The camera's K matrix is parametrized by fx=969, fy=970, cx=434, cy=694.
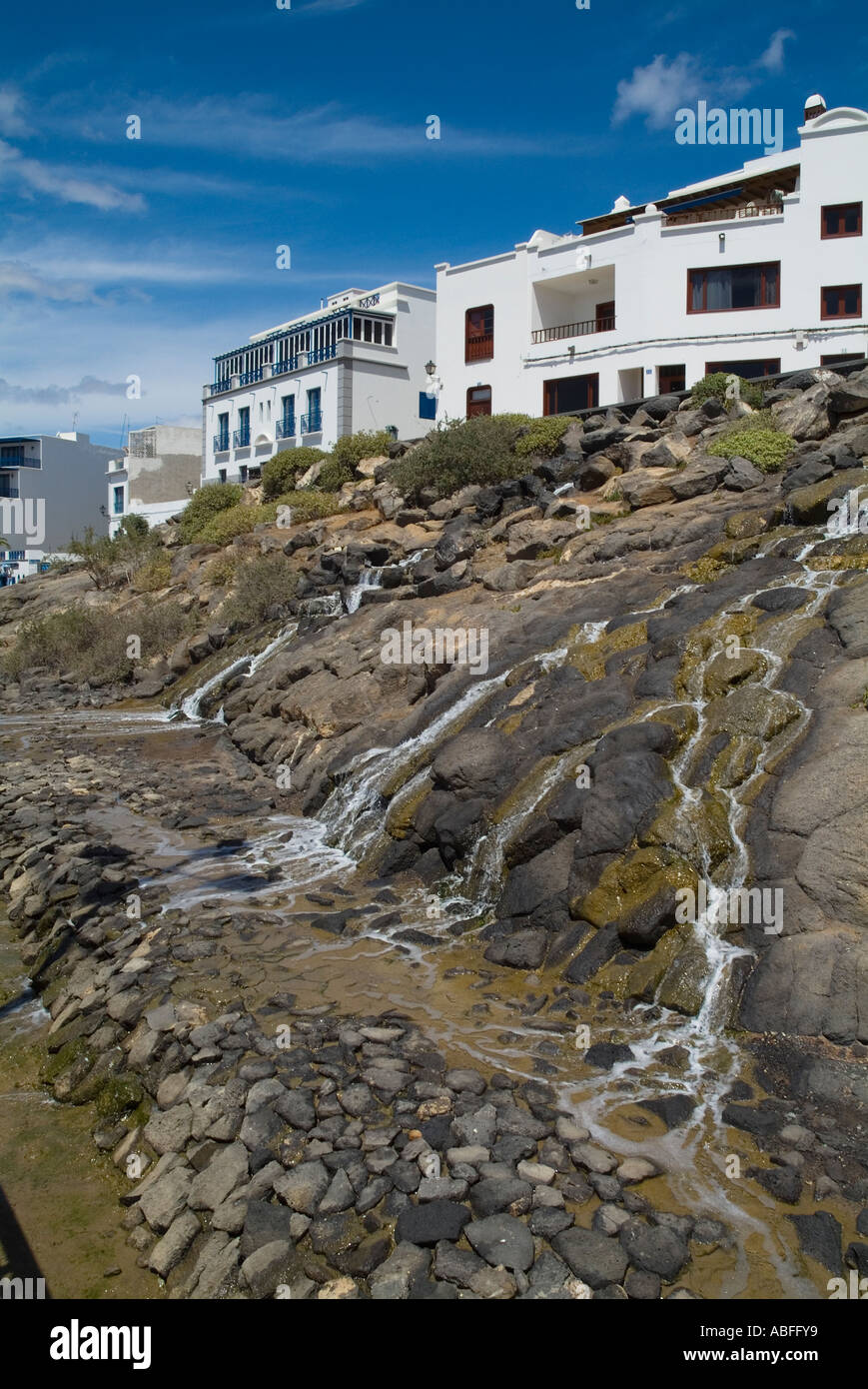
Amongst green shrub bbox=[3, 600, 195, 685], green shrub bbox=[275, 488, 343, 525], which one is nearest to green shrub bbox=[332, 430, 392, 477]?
green shrub bbox=[275, 488, 343, 525]

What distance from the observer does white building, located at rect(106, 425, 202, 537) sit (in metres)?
62.2

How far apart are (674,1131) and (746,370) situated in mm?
28258

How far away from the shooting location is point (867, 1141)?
7023 millimetres

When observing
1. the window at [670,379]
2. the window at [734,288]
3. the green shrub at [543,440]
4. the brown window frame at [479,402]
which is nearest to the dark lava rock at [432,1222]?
the green shrub at [543,440]

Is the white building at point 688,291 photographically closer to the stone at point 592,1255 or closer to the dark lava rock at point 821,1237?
the dark lava rock at point 821,1237

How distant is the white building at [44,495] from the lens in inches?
2803

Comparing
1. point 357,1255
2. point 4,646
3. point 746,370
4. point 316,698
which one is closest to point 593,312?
point 746,370

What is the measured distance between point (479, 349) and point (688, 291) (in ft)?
29.9

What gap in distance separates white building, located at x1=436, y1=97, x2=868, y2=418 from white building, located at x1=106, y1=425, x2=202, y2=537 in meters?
30.4

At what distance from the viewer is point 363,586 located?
26.8 metres

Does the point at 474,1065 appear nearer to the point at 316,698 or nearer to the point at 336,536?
the point at 316,698

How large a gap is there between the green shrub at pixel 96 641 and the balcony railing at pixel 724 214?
21139 mm

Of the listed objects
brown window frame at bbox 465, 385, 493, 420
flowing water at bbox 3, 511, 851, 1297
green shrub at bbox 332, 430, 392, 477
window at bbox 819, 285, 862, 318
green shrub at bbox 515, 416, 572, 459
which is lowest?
flowing water at bbox 3, 511, 851, 1297

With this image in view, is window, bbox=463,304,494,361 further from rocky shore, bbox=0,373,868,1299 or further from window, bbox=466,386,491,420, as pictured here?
rocky shore, bbox=0,373,868,1299
